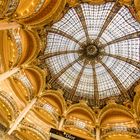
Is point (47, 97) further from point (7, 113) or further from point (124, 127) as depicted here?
point (124, 127)

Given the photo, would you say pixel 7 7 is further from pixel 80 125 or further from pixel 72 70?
pixel 80 125

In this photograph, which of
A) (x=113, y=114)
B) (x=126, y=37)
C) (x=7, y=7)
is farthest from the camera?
(x=113, y=114)

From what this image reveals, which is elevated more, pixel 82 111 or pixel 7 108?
pixel 82 111

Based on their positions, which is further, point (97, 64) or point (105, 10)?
point (97, 64)

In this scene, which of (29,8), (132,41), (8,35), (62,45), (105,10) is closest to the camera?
(29,8)

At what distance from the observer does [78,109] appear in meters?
32.9

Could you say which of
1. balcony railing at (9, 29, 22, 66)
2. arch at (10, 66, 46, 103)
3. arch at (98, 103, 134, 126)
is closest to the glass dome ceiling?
arch at (10, 66, 46, 103)

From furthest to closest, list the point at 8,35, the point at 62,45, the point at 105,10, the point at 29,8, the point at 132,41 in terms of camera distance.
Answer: the point at 62,45, the point at 132,41, the point at 105,10, the point at 8,35, the point at 29,8

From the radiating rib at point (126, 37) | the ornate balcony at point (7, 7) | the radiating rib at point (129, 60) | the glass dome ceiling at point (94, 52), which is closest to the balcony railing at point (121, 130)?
the glass dome ceiling at point (94, 52)

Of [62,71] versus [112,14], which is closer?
[112,14]

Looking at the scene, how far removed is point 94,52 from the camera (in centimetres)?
3319

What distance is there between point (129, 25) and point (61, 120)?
14.9 meters

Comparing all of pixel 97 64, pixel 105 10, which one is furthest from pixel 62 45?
pixel 105 10

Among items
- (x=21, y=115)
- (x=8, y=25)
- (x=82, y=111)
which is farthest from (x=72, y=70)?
(x=8, y=25)
